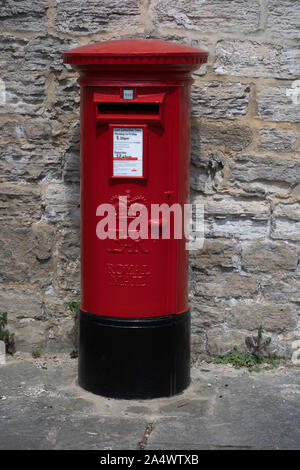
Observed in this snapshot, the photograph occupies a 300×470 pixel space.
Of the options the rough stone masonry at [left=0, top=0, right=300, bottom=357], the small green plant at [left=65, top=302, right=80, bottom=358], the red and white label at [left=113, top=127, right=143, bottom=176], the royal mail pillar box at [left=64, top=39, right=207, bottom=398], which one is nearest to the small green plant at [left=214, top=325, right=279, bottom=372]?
the rough stone masonry at [left=0, top=0, right=300, bottom=357]

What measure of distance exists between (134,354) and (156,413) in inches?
12.3

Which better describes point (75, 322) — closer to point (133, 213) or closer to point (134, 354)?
point (134, 354)

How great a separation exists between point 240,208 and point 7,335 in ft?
5.25

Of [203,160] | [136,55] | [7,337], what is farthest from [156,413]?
[136,55]

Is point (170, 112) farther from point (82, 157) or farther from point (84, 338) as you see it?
point (84, 338)

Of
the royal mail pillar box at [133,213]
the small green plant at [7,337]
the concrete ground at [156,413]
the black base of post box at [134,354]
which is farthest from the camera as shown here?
the small green plant at [7,337]

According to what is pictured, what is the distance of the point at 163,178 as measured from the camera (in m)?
3.49

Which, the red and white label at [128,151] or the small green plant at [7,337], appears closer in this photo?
the red and white label at [128,151]

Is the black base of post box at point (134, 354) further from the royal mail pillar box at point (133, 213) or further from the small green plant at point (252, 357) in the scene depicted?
the small green plant at point (252, 357)

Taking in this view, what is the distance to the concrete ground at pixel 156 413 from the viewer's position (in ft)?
10.6

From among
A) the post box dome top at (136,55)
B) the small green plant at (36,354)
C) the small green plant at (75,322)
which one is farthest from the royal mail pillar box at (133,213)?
the small green plant at (36,354)
